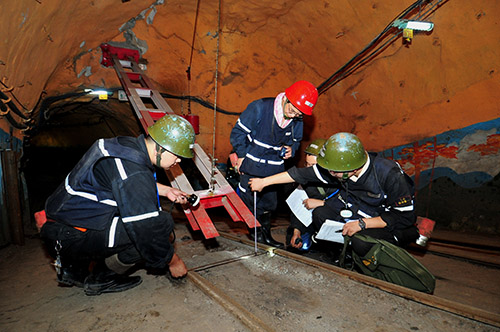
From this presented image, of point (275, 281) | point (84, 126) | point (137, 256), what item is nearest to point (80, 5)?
point (137, 256)

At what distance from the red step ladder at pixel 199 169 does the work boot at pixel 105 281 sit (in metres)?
0.76

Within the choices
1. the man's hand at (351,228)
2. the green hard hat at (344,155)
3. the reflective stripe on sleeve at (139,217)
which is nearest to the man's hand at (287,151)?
the green hard hat at (344,155)

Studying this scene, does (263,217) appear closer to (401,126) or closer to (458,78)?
(401,126)

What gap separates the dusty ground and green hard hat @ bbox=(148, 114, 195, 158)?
1182 millimetres

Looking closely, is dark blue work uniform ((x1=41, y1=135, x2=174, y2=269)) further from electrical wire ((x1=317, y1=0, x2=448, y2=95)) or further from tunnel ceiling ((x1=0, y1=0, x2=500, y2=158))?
electrical wire ((x1=317, y1=0, x2=448, y2=95))

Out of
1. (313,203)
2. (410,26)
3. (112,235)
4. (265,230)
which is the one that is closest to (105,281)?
(112,235)

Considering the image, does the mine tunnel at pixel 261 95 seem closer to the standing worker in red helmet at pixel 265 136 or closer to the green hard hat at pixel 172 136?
the standing worker in red helmet at pixel 265 136

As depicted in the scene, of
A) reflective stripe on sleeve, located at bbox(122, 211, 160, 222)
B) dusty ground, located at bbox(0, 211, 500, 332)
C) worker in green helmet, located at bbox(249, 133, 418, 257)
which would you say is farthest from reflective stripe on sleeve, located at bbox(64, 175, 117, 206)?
worker in green helmet, located at bbox(249, 133, 418, 257)

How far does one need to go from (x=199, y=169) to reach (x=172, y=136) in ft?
4.85

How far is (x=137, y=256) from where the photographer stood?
239 centimetres

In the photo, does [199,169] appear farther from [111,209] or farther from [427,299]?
[427,299]

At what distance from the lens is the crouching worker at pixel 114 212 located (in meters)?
1.99

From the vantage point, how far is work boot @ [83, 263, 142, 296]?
2373 mm

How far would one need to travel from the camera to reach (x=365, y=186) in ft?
9.45
